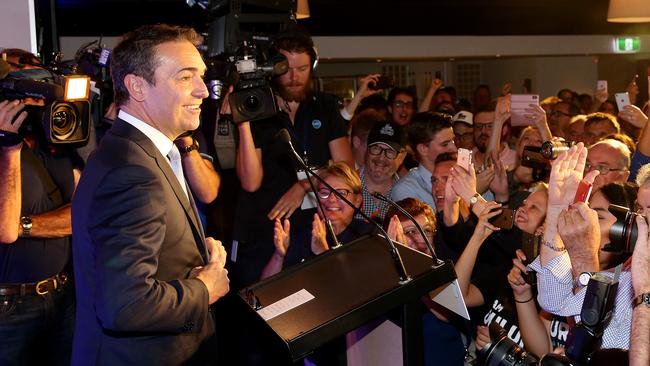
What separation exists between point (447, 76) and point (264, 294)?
32.8ft

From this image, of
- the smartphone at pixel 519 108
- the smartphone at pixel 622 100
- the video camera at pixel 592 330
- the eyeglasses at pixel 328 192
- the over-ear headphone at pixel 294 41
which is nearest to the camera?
the video camera at pixel 592 330

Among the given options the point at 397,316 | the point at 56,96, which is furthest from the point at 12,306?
the point at 397,316

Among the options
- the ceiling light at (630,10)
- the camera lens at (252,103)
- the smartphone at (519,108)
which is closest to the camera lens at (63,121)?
the camera lens at (252,103)

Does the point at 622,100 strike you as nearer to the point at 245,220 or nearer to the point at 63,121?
the point at 245,220

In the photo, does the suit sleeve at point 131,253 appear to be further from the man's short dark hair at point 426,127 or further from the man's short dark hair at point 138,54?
the man's short dark hair at point 426,127

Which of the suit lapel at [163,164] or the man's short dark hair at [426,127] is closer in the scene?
the suit lapel at [163,164]

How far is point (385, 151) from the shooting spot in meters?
3.76

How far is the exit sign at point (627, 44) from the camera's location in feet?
32.7

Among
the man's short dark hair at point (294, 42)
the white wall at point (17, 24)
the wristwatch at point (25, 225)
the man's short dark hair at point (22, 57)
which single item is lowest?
the wristwatch at point (25, 225)

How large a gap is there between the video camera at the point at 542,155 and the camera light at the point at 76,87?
166 centimetres

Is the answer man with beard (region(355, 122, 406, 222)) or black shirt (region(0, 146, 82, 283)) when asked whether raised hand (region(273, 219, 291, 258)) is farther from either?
man with beard (region(355, 122, 406, 222))

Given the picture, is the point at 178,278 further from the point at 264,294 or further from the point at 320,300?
the point at 320,300

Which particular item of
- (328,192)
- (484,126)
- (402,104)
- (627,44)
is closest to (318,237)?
(328,192)

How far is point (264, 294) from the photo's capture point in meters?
1.68
